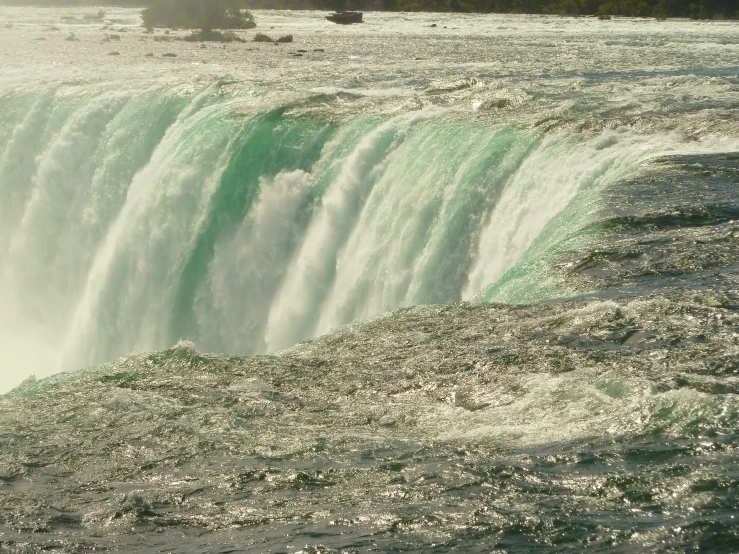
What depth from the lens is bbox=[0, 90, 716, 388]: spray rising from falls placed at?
14.4 metres

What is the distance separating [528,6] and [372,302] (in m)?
48.6

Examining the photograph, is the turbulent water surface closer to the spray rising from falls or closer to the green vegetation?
the spray rising from falls

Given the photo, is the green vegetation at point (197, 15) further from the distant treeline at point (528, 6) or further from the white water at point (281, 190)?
the white water at point (281, 190)

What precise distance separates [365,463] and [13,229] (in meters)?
15.8

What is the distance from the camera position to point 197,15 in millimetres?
48125

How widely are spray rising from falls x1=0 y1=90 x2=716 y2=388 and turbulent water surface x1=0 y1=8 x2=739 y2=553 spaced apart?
0.05 meters

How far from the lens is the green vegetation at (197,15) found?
46.8 metres

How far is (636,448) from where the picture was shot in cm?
721

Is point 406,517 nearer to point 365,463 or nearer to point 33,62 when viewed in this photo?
point 365,463

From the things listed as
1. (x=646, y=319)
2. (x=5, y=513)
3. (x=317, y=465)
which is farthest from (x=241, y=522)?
(x=646, y=319)

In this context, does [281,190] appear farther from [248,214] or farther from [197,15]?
[197,15]

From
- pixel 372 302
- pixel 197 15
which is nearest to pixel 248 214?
pixel 372 302

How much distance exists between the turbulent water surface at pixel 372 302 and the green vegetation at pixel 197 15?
18.0 m

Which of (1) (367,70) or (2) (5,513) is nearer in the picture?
(2) (5,513)
